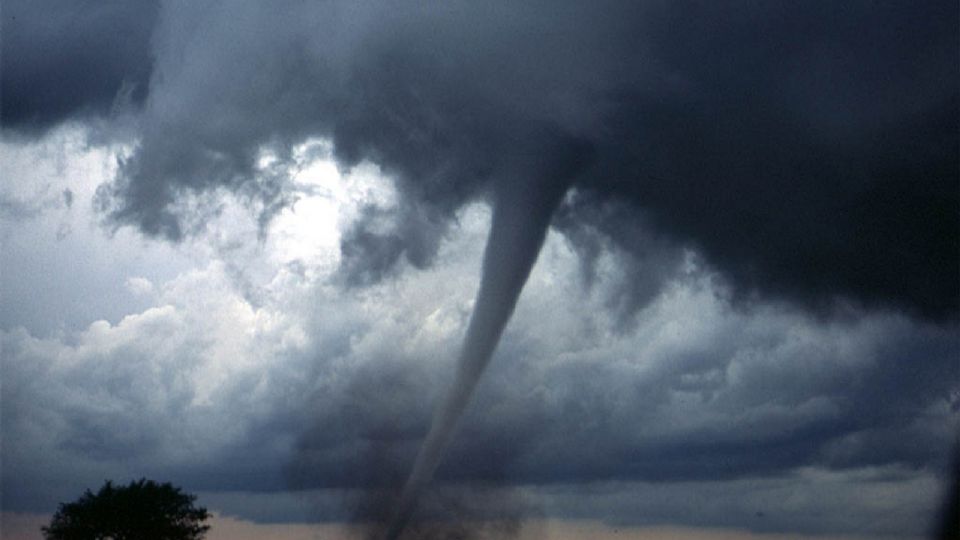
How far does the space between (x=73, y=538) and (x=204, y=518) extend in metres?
10.8

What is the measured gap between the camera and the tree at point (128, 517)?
85.4m

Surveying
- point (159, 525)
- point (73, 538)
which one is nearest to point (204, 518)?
point (159, 525)

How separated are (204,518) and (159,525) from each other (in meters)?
4.14

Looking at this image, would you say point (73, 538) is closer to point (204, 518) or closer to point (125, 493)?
point (125, 493)

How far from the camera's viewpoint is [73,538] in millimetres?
84812

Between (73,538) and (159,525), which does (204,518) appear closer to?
(159,525)

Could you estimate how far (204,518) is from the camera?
89.5m

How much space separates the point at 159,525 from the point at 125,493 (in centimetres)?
418

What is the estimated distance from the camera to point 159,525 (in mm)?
86812

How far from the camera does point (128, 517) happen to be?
8600cm

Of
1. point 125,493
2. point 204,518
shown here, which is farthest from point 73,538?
point 204,518

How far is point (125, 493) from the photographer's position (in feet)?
287

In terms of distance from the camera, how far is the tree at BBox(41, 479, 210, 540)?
85.4 meters
